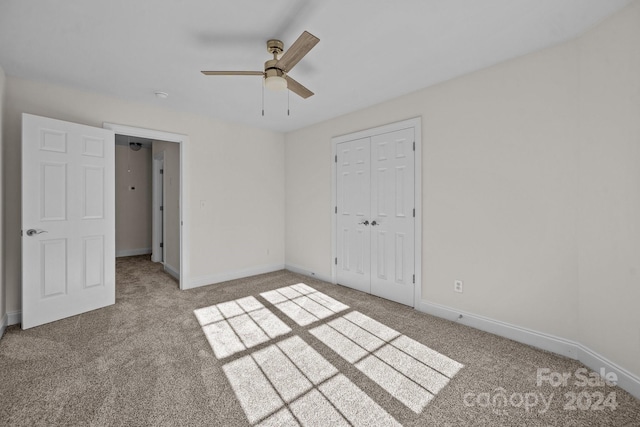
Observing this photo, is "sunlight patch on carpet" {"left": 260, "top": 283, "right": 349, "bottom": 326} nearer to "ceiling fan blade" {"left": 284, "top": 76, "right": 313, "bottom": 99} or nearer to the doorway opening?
"ceiling fan blade" {"left": 284, "top": 76, "right": 313, "bottom": 99}

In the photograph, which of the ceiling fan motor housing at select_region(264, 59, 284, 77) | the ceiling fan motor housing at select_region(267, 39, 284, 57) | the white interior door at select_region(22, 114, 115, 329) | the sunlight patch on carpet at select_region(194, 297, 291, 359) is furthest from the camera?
the white interior door at select_region(22, 114, 115, 329)

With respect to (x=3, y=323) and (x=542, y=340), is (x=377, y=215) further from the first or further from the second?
(x=3, y=323)

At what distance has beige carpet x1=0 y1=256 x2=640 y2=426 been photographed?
1622 millimetres

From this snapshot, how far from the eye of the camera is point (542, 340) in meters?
2.33

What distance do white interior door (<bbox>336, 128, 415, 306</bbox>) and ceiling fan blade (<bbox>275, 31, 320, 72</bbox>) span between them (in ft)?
5.88

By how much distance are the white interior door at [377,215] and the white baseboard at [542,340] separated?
42cm

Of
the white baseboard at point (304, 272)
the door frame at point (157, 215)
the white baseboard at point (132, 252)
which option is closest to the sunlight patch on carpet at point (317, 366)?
the white baseboard at point (304, 272)

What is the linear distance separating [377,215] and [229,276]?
8.33 ft

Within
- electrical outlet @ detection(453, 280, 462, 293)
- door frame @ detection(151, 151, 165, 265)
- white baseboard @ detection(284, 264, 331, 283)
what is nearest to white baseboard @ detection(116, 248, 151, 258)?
door frame @ detection(151, 151, 165, 265)

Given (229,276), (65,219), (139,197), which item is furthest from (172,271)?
(139,197)

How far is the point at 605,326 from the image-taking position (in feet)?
6.48

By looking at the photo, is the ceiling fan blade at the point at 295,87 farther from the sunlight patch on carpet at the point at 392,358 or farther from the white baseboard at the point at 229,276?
the white baseboard at the point at 229,276

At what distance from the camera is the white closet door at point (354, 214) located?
3.75 metres

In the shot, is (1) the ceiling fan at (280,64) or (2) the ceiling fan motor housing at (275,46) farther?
(2) the ceiling fan motor housing at (275,46)
